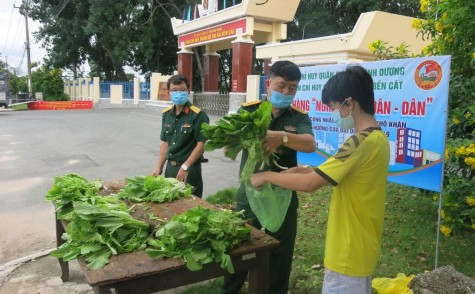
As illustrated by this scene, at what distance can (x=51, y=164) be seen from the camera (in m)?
8.89

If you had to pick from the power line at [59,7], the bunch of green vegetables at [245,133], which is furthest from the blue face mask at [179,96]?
the power line at [59,7]

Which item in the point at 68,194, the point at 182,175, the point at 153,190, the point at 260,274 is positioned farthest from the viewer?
the point at 182,175

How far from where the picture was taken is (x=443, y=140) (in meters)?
3.81

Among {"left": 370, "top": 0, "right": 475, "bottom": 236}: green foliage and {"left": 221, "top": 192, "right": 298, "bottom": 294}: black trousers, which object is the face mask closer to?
{"left": 221, "top": 192, "right": 298, "bottom": 294}: black trousers

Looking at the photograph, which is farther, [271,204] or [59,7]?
[59,7]

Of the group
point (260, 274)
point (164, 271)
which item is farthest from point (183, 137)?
point (164, 271)

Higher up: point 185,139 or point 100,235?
point 185,139

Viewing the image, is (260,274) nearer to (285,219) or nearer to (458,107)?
(285,219)

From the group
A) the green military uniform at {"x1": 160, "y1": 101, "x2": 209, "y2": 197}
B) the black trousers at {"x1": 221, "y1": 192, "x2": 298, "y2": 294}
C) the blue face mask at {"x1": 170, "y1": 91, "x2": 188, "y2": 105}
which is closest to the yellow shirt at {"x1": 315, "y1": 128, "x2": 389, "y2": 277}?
the black trousers at {"x1": 221, "y1": 192, "x2": 298, "y2": 294}

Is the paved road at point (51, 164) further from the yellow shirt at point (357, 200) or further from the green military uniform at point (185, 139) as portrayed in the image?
the yellow shirt at point (357, 200)

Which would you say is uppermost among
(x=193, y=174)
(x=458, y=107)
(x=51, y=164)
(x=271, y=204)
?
(x=458, y=107)

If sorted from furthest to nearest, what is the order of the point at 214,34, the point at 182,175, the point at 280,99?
the point at 214,34 < the point at 182,175 < the point at 280,99

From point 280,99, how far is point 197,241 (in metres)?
1.09

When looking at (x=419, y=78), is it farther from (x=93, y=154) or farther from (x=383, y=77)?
(x=93, y=154)
